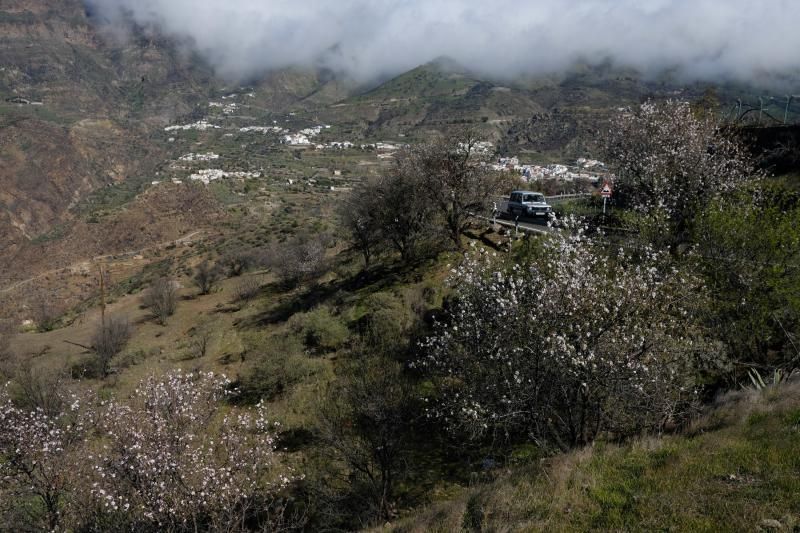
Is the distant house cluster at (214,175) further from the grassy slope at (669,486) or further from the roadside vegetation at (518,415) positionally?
the grassy slope at (669,486)

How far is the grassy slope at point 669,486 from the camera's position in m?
6.50

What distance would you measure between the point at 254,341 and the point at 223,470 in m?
17.5

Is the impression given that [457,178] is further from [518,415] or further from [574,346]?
[574,346]

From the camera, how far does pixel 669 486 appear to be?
24.1 ft

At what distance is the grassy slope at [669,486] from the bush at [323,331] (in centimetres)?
1385

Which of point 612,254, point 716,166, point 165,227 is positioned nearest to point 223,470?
point 612,254

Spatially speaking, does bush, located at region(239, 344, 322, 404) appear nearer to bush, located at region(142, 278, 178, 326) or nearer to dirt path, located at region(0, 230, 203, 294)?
bush, located at region(142, 278, 178, 326)

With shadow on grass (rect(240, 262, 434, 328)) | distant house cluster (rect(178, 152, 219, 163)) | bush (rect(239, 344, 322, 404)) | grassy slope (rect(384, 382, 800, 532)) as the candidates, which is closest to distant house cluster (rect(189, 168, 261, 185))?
distant house cluster (rect(178, 152, 219, 163))

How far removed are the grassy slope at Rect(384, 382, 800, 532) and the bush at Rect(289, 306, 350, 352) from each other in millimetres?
13852

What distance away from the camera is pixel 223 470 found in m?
9.38

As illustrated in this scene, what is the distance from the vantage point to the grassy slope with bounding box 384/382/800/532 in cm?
650

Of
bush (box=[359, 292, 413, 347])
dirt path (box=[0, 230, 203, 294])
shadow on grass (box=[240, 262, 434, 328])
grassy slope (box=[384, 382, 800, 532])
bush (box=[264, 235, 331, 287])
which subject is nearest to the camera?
grassy slope (box=[384, 382, 800, 532])

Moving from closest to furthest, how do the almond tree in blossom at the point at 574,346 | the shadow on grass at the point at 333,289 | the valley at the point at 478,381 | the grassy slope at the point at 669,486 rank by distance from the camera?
the grassy slope at the point at 669,486 → the valley at the point at 478,381 → the almond tree in blossom at the point at 574,346 → the shadow on grass at the point at 333,289

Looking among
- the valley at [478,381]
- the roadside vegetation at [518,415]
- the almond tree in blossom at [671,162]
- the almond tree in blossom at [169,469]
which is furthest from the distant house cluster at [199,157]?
the almond tree in blossom at [169,469]
